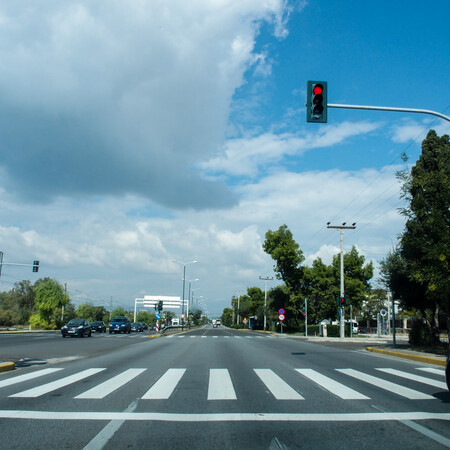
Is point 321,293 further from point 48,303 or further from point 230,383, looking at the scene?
point 230,383

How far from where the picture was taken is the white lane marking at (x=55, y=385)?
7.99m

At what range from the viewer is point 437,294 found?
1791 centimetres

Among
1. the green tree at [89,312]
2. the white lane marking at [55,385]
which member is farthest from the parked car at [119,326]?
the green tree at [89,312]

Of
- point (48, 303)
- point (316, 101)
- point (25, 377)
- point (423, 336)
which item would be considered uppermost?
point (316, 101)

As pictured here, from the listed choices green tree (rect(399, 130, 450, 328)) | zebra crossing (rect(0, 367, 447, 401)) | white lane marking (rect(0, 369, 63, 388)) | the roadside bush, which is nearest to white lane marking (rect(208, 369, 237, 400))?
zebra crossing (rect(0, 367, 447, 401))

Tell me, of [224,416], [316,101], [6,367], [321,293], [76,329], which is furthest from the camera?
[321,293]

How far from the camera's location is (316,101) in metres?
11.1

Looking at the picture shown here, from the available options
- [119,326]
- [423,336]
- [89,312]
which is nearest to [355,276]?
[119,326]

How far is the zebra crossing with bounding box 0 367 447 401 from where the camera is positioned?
8.09 m

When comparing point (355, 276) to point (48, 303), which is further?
point (355, 276)

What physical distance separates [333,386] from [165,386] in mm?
3534

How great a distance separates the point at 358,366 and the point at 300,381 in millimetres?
4477

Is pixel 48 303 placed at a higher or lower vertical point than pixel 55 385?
higher

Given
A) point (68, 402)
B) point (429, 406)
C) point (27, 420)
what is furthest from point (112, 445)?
point (429, 406)
